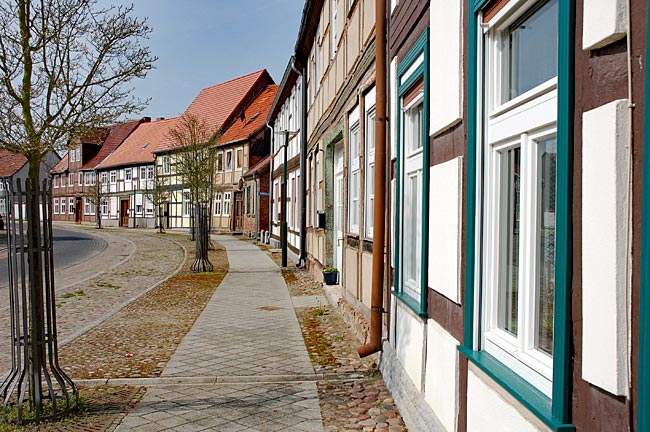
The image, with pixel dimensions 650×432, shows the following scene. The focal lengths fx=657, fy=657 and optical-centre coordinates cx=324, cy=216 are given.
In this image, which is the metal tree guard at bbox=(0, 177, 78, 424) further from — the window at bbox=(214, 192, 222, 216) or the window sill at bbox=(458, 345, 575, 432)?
the window at bbox=(214, 192, 222, 216)

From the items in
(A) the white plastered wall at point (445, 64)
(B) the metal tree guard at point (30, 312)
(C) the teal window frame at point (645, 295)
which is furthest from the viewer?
(B) the metal tree guard at point (30, 312)

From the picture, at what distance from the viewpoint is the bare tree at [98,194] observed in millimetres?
53156

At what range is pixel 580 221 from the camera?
205 cm

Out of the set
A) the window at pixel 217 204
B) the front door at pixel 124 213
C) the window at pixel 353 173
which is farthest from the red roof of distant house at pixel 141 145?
the window at pixel 353 173

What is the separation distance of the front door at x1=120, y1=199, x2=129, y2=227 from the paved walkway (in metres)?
49.8

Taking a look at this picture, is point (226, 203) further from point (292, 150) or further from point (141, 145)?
point (292, 150)

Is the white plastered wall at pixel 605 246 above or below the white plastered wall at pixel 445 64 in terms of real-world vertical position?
below

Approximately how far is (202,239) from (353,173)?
822cm

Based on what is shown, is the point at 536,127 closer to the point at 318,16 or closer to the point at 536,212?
the point at 536,212

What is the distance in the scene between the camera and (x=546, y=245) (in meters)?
2.58

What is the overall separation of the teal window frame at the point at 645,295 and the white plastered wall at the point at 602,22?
0.17 meters

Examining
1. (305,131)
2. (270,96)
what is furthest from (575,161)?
(270,96)

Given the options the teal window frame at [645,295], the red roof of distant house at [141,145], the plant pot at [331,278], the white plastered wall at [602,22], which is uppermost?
the red roof of distant house at [141,145]

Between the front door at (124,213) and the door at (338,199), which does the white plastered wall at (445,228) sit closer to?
the door at (338,199)
